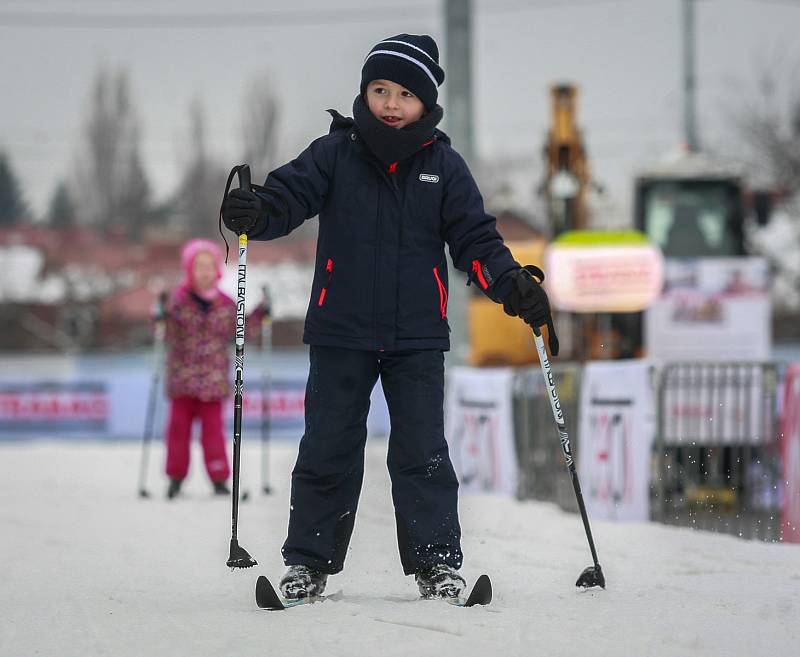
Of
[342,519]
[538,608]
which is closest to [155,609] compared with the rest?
[342,519]

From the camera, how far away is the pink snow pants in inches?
335

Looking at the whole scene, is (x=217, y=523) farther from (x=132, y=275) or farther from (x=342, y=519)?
(x=132, y=275)

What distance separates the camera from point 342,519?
4.40 meters

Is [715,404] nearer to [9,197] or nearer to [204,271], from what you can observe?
[204,271]

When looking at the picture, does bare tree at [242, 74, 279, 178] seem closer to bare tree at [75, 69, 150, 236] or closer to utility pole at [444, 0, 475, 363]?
bare tree at [75, 69, 150, 236]

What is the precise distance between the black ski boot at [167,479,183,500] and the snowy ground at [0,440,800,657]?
0.85 m

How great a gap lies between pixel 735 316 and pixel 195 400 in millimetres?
5778

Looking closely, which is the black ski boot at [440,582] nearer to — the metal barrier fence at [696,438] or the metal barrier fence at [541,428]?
the metal barrier fence at [696,438]

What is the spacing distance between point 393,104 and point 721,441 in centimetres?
584

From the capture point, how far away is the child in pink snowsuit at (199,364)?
8.48 m

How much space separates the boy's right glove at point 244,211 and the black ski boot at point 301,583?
1.09 m

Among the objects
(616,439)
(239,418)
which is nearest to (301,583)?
(239,418)

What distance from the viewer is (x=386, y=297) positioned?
4262mm

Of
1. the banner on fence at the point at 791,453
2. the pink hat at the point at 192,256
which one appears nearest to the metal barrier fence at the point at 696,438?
the banner on fence at the point at 791,453
